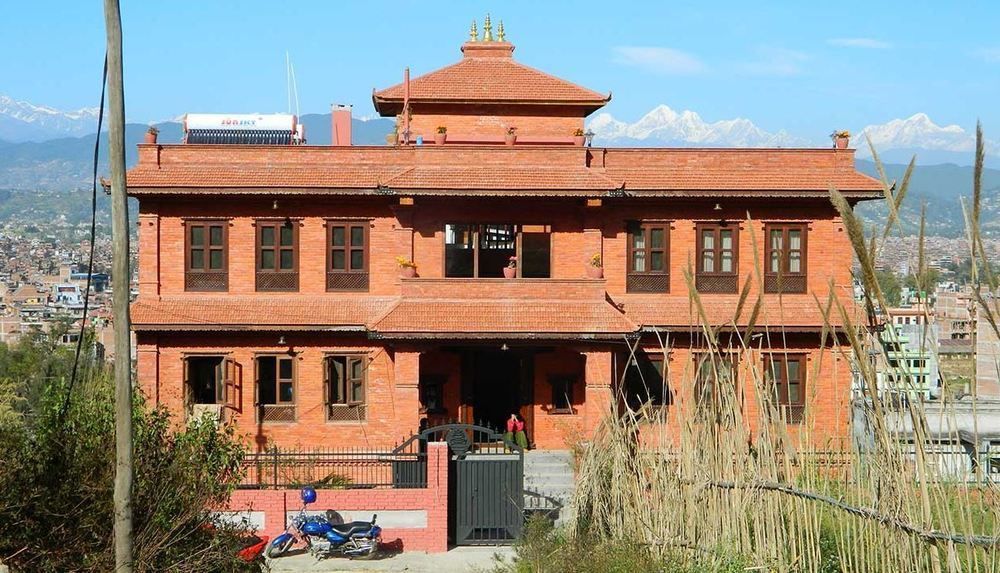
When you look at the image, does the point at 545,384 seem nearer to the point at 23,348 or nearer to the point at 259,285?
the point at 259,285

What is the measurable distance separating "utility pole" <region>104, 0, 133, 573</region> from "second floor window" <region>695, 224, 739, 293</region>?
16.1 m

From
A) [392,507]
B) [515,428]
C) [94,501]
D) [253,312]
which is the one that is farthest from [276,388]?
[94,501]

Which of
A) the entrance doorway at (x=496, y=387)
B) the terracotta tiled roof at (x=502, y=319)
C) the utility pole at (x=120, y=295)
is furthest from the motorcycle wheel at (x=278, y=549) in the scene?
the utility pole at (x=120, y=295)

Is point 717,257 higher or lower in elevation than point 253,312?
higher

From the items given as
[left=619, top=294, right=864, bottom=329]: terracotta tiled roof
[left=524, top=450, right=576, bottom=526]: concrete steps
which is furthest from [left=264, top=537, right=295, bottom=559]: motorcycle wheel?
[left=619, top=294, right=864, bottom=329]: terracotta tiled roof

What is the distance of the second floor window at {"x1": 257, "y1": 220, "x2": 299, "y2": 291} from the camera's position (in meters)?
24.6

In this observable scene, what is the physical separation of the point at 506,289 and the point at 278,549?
7.28 metres

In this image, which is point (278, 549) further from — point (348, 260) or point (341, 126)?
point (341, 126)

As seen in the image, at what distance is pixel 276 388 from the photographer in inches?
965

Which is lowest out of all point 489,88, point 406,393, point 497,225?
point 406,393

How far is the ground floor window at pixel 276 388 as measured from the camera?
24453 millimetres

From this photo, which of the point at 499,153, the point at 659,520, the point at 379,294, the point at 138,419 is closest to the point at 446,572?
the point at 659,520

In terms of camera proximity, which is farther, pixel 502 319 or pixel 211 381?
pixel 211 381

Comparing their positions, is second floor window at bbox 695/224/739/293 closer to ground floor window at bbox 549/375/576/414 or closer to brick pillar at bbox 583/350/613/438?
brick pillar at bbox 583/350/613/438
